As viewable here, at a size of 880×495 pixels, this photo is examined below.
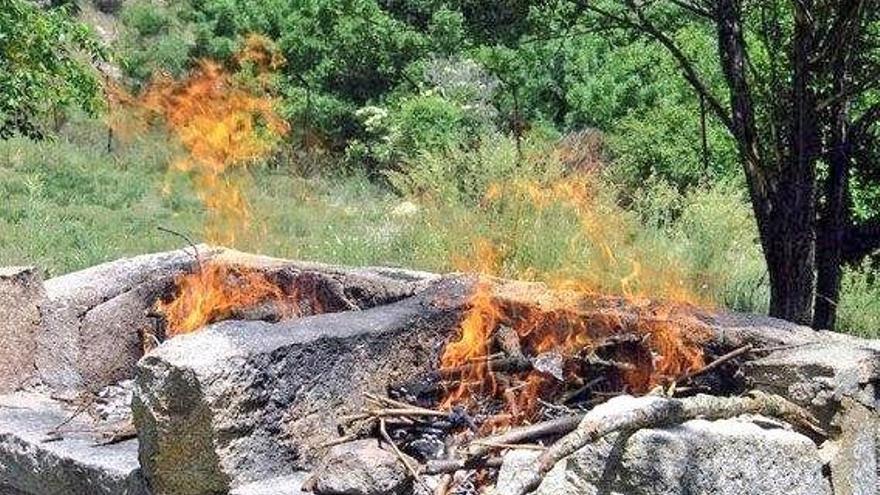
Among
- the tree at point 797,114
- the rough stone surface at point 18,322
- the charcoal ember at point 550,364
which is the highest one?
the tree at point 797,114

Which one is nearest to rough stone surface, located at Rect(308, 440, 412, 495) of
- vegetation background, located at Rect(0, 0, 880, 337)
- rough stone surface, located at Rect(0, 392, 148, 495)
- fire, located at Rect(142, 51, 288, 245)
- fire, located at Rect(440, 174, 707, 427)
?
fire, located at Rect(440, 174, 707, 427)

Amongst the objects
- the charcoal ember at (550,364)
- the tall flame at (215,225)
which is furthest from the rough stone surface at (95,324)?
the charcoal ember at (550,364)

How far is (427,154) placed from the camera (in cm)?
1121

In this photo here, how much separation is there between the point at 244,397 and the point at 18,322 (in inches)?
73.8

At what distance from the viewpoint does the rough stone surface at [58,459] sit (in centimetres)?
409

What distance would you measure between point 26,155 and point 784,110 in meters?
12.7

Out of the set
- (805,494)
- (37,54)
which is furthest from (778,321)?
(37,54)

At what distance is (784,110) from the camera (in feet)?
19.1

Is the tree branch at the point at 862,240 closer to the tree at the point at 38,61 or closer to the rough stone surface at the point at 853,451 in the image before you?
the rough stone surface at the point at 853,451

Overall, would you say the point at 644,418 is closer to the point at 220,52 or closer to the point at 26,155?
the point at 26,155

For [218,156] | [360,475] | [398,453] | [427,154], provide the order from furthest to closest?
[427,154] → [218,156] → [398,453] → [360,475]

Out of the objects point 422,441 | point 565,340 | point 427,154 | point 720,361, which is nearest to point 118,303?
point 422,441

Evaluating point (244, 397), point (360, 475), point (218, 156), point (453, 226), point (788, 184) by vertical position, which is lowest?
point (360, 475)

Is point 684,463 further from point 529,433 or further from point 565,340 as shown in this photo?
point 565,340
